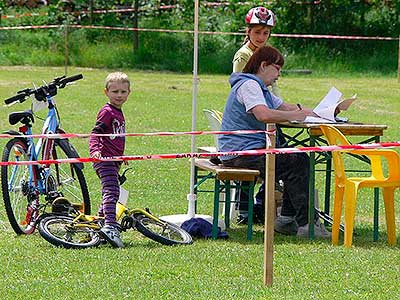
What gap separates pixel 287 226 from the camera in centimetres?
859

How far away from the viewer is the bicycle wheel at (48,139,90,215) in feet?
27.9

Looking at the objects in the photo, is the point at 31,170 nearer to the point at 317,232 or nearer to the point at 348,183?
the point at 317,232

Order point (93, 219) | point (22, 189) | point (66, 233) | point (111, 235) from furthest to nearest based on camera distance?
1. point (22, 189)
2. point (93, 219)
3. point (66, 233)
4. point (111, 235)

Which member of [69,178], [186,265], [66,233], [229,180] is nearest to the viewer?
[186,265]

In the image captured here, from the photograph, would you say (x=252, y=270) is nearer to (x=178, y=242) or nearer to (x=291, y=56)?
(x=178, y=242)

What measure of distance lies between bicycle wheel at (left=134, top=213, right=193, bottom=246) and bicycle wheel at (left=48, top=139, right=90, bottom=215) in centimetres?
65

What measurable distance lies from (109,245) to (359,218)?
261 centimetres

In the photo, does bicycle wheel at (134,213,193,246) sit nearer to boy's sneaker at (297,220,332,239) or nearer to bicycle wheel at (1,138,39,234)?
bicycle wheel at (1,138,39,234)

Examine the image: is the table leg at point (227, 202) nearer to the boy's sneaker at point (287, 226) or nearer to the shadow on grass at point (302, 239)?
the shadow on grass at point (302, 239)

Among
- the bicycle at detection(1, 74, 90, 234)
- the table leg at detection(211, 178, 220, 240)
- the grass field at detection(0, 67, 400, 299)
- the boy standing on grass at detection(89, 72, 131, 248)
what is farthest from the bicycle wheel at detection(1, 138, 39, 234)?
the table leg at detection(211, 178, 220, 240)

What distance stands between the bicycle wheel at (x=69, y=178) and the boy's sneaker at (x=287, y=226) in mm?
1440

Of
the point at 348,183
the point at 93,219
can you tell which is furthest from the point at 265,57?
the point at 93,219

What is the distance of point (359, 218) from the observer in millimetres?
9500

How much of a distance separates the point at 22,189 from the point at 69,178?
1.70ft
